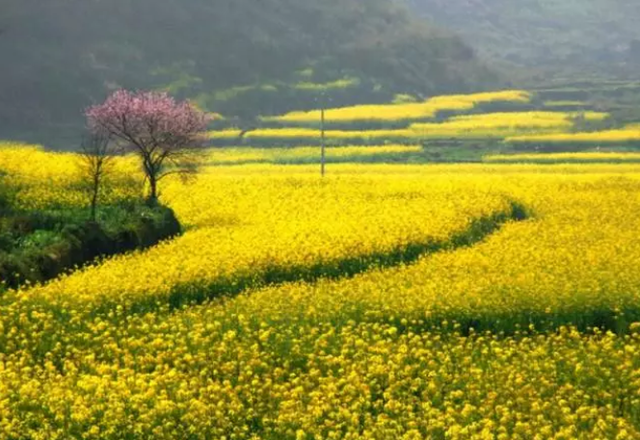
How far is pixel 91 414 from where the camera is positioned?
65.4ft

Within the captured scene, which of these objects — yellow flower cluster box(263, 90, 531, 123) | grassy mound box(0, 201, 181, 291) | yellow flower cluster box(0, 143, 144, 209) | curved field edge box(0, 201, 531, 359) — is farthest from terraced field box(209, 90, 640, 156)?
curved field edge box(0, 201, 531, 359)

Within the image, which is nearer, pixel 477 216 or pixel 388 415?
pixel 388 415

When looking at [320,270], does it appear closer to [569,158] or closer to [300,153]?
[569,158]

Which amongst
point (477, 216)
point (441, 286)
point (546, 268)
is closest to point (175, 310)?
point (441, 286)

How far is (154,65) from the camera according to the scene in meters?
174

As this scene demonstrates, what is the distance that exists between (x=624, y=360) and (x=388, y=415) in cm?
589

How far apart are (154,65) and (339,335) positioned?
153 metres

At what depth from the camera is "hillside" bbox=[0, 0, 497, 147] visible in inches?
5778

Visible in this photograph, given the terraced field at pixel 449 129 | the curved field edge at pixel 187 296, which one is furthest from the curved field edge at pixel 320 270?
the terraced field at pixel 449 129

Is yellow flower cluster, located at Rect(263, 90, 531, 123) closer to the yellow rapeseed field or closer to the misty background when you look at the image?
the misty background

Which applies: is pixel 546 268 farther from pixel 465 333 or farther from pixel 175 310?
pixel 175 310

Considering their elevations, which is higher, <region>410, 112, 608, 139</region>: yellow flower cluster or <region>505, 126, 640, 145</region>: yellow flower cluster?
<region>410, 112, 608, 139</region>: yellow flower cluster

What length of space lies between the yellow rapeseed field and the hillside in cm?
9790

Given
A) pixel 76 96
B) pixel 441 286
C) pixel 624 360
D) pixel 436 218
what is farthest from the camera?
pixel 76 96
